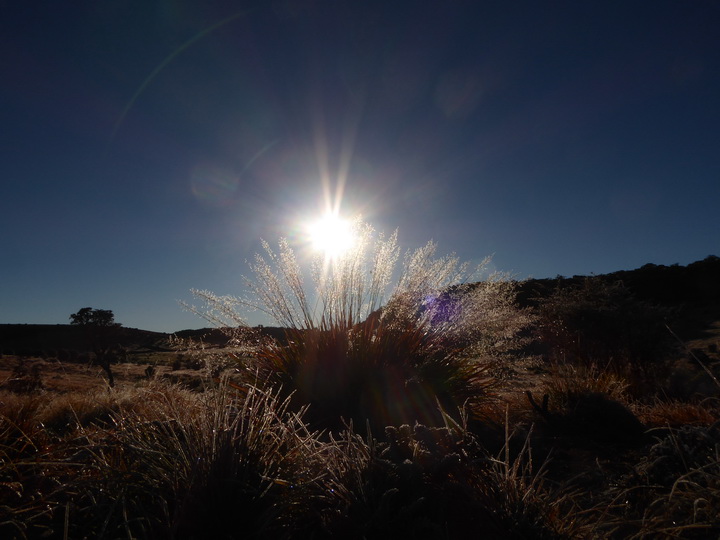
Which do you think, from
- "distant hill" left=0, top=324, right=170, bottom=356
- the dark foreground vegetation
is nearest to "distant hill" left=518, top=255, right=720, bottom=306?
the dark foreground vegetation

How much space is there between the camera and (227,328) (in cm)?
400

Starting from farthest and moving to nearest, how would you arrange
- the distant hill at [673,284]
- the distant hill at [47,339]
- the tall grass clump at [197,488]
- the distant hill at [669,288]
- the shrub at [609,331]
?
1. the distant hill at [47,339]
2. the distant hill at [673,284]
3. the distant hill at [669,288]
4. the shrub at [609,331]
5. the tall grass clump at [197,488]

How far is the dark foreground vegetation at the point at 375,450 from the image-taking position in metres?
1.45

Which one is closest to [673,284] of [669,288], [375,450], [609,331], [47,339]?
[669,288]

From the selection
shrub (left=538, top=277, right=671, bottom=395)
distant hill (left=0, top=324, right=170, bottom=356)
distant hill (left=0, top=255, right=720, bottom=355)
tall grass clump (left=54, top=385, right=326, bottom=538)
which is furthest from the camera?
distant hill (left=0, top=324, right=170, bottom=356)

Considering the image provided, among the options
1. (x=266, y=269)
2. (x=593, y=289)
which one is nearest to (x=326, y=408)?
(x=266, y=269)

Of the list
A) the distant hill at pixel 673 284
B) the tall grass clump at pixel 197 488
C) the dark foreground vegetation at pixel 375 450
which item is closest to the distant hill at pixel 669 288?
the distant hill at pixel 673 284

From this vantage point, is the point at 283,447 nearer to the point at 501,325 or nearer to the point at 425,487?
the point at 425,487

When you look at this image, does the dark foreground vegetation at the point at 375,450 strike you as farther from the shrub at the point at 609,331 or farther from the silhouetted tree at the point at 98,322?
the silhouetted tree at the point at 98,322

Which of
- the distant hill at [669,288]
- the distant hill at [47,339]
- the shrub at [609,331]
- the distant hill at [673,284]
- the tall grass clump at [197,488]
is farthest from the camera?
the distant hill at [47,339]

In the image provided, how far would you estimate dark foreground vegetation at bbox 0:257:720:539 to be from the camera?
57.1 inches

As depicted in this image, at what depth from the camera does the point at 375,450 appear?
1.71 meters

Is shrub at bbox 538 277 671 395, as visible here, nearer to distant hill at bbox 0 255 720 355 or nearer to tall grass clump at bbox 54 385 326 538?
tall grass clump at bbox 54 385 326 538

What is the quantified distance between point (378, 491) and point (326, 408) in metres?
1.57
